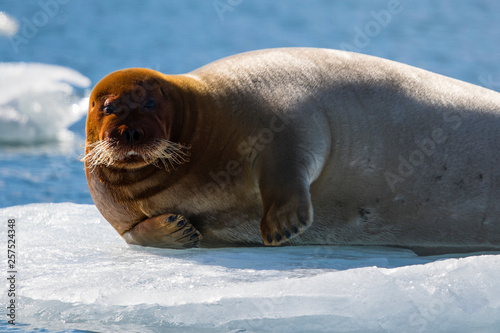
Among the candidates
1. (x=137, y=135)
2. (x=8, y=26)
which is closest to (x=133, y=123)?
(x=137, y=135)

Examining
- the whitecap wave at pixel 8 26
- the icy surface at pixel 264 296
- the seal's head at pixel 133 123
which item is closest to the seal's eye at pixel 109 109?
the seal's head at pixel 133 123

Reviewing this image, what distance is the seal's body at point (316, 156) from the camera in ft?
14.9

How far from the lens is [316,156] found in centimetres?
450

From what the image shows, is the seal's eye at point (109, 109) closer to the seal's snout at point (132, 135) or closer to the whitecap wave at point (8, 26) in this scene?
the seal's snout at point (132, 135)

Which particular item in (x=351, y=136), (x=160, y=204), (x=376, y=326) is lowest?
(x=376, y=326)

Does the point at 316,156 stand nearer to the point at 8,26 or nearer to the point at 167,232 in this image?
the point at 167,232

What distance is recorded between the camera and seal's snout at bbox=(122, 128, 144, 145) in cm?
430

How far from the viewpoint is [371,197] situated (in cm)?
466

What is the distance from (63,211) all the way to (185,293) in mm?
3085

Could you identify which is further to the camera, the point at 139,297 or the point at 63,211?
the point at 63,211

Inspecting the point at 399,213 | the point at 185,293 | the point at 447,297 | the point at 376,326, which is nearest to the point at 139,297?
the point at 185,293

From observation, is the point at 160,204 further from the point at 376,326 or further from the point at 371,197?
the point at 376,326

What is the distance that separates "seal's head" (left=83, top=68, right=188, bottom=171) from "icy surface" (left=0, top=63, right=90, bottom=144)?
8.16 m

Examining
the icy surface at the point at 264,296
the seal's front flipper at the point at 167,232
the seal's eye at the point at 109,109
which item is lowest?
the icy surface at the point at 264,296
